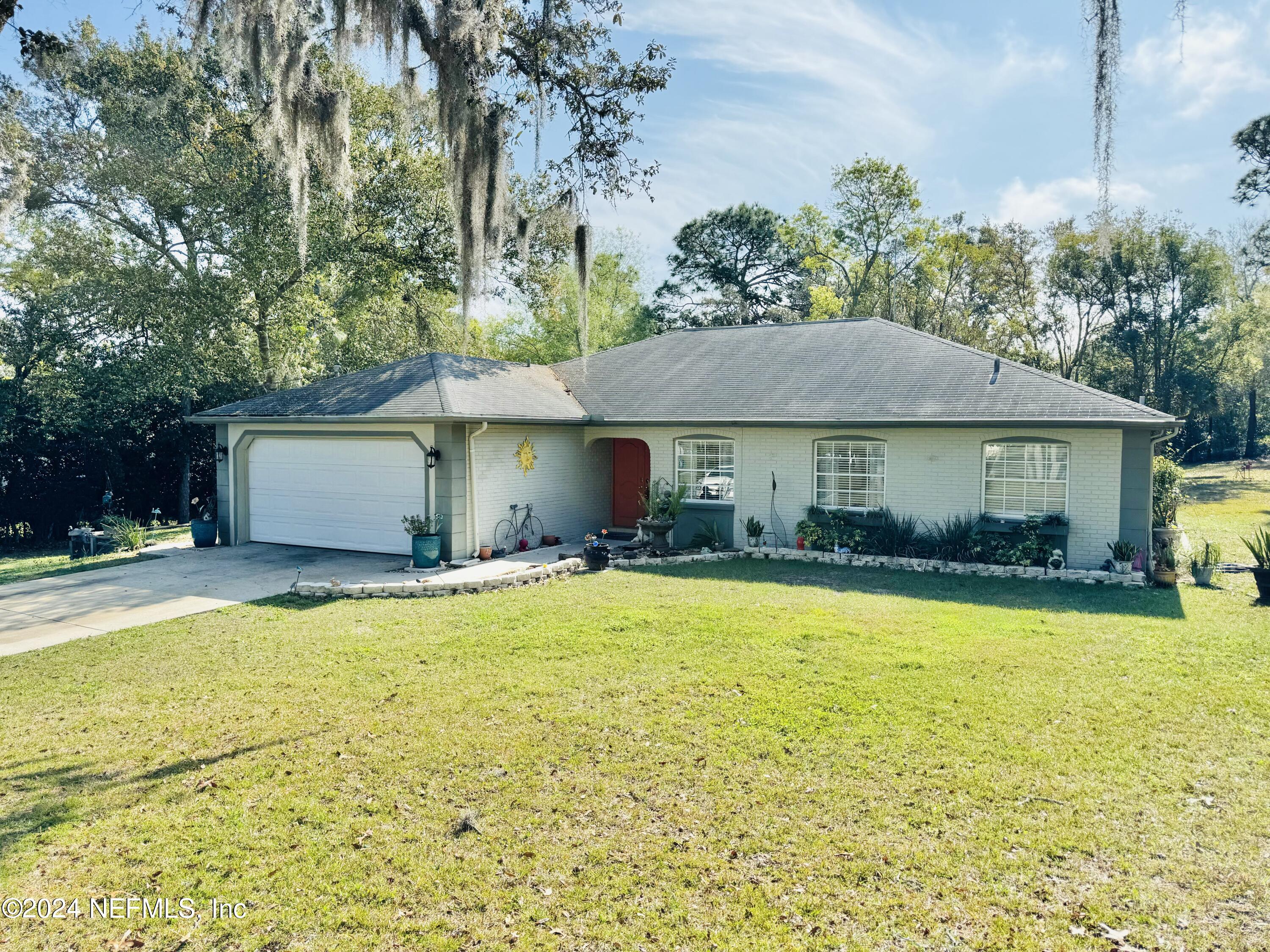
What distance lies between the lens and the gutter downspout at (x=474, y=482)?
476 inches

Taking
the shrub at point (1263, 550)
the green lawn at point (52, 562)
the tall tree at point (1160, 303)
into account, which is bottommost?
the green lawn at point (52, 562)

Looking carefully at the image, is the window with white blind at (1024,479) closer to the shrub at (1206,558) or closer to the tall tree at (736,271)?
the shrub at (1206,558)

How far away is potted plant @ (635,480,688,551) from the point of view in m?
13.2

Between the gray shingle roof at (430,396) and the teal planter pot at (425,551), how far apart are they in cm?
192

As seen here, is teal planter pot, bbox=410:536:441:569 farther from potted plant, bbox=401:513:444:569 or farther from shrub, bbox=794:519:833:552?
shrub, bbox=794:519:833:552

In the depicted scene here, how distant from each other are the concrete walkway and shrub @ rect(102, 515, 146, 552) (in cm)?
31

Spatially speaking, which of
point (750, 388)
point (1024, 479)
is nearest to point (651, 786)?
point (1024, 479)

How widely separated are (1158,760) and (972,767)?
50.1 inches

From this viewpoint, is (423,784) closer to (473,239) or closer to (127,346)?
(473,239)

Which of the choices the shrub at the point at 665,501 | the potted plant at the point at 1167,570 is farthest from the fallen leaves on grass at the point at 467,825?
the potted plant at the point at 1167,570

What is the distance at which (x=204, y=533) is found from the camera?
539 inches

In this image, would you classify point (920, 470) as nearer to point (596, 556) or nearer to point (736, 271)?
point (596, 556)

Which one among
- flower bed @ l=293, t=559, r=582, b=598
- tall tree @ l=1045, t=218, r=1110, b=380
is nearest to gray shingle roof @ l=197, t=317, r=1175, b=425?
flower bed @ l=293, t=559, r=582, b=598

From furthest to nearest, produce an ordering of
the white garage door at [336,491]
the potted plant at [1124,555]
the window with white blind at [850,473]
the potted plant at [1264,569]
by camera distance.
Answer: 1. the window with white blind at [850,473]
2. the white garage door at [336,491]
3. the potted plant at [1124,555]
4. the potted plant at [1264,569]
